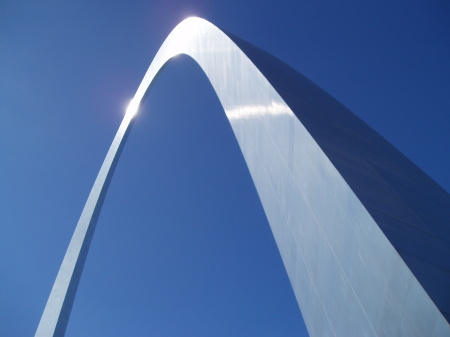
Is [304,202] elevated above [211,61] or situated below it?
below

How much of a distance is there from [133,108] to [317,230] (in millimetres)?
19593

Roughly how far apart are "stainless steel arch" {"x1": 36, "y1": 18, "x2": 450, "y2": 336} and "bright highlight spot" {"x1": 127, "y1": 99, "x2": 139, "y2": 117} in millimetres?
13847

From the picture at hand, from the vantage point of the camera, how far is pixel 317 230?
4539 mm

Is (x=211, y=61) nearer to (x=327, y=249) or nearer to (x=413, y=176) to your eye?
(x=413, y=176)

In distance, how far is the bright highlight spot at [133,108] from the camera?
21677mm

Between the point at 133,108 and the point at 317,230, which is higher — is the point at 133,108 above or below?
above

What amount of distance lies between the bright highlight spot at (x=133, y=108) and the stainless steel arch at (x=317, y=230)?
13.8m

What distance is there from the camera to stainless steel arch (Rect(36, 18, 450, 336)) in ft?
10.6

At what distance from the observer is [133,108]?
72.9 feet

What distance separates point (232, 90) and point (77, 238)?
11.6 metres

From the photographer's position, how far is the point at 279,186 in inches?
227

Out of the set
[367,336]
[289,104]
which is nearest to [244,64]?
[289,104]

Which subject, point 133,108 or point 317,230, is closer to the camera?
point 317,230

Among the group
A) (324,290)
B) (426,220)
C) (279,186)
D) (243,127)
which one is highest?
(243,127)
